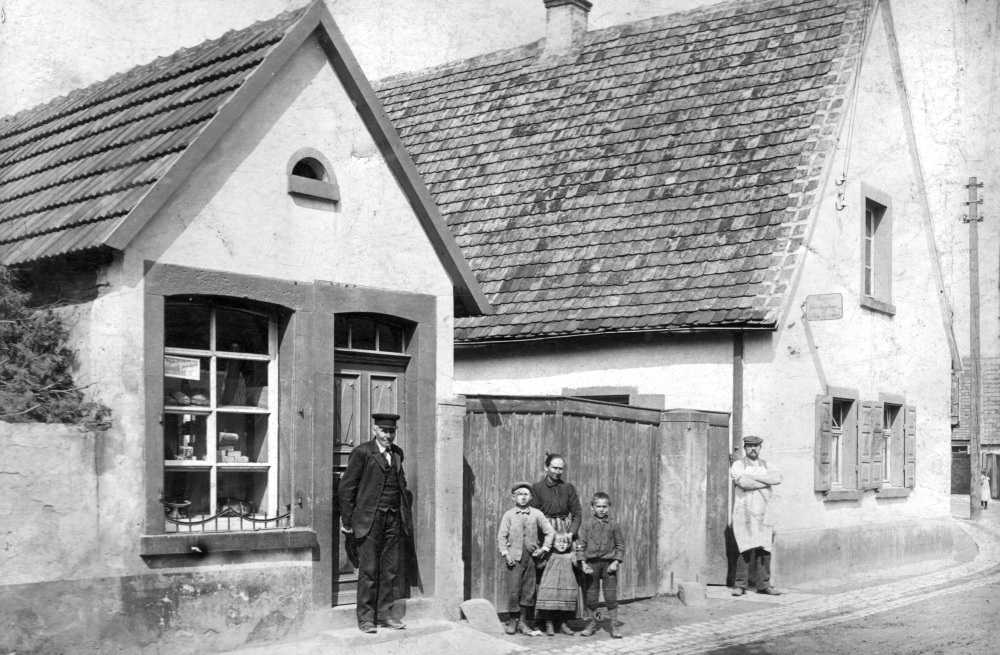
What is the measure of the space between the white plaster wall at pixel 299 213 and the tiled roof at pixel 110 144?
30cm

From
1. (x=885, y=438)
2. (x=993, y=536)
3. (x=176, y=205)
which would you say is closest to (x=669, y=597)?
(x=885, y=438)

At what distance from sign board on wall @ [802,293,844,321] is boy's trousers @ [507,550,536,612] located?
5.44 metres

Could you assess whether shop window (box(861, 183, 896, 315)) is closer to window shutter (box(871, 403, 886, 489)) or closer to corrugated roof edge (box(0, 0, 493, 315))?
window shutter (box(871, 403, 886, 489))

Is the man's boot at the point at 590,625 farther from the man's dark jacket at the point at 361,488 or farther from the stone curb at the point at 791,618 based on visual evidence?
the man's dark jacket at the point at 361,488

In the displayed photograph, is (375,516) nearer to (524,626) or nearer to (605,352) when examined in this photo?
(524,626)

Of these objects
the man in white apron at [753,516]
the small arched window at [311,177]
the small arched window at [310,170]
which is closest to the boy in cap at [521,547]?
the small arched window at [311,177]

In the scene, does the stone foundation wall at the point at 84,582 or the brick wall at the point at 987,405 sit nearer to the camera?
the stone foundation wall at the point at 84,582

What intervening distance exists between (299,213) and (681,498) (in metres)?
6.20

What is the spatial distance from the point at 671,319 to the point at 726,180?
2441mm

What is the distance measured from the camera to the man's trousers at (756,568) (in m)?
14.7

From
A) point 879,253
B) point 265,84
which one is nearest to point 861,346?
point 879,253

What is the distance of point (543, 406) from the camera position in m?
12.8

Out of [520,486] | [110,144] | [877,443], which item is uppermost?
[110,144]

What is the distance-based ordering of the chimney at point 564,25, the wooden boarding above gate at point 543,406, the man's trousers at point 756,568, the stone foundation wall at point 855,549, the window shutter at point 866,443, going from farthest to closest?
the chimney at point 564,25 → the window shutter at point 866,443 → the stone foundation wall at point 855,549 → the man's trousers at point 756,568 → the wooden boarding above gate at point 543,406
